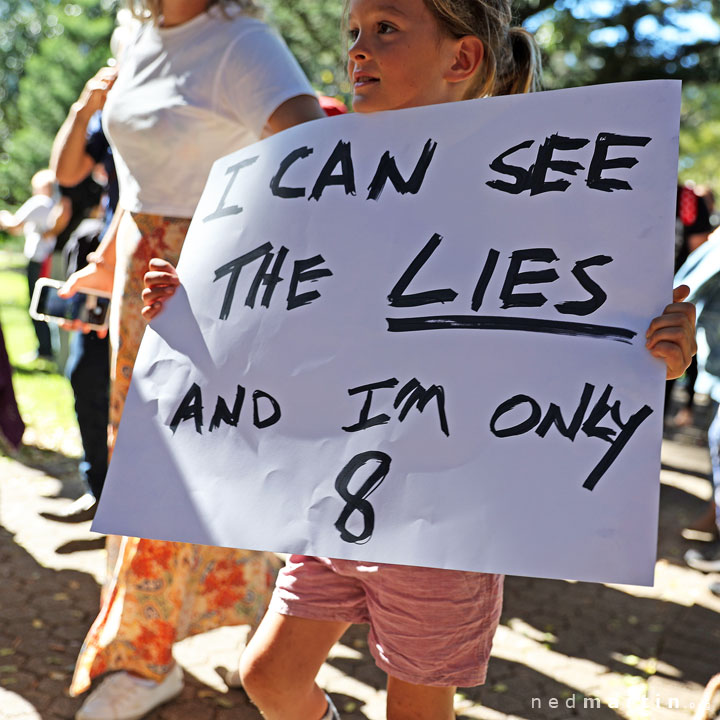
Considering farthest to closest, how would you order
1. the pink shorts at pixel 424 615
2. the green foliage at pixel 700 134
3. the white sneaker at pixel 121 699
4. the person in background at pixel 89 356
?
the green foliage at pixel 700 134
the person in background at pixel 89 356
the white sneaker at pixel 121 699
the pink shorts at pixel 424 615

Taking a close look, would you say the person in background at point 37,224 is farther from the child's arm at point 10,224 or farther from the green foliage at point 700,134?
the green foliage at point 700,134

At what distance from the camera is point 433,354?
1437 millimetres

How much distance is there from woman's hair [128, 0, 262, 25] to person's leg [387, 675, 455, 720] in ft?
5.48

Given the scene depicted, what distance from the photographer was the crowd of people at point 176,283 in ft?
5.38

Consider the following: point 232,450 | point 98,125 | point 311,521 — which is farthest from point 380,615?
point 98,125

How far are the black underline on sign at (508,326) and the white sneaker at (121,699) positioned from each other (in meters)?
1.50

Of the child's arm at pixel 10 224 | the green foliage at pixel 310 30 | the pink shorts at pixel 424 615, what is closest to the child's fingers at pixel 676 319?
the pink shorts at pixel 424 615

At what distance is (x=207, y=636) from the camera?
305 cm

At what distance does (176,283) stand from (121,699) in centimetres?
132

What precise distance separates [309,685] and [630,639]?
6.71 ft

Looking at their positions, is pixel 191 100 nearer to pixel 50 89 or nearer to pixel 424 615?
pixel 424 615

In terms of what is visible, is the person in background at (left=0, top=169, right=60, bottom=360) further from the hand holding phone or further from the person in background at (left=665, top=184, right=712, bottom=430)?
the person in background at (left=665, top=184, right=712, bottom=430)

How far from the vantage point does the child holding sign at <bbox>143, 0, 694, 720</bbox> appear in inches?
63.9

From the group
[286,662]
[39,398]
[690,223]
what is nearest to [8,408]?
[286,662]
